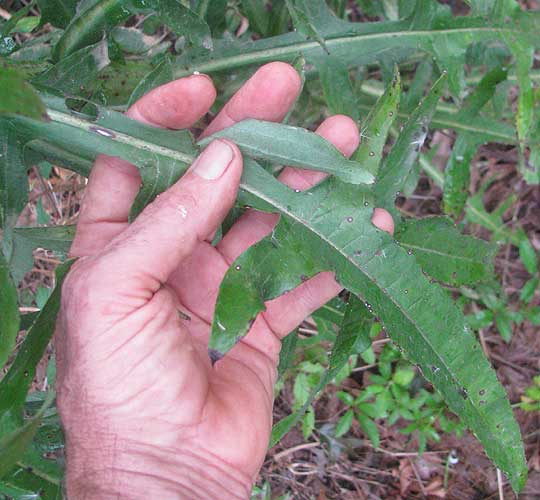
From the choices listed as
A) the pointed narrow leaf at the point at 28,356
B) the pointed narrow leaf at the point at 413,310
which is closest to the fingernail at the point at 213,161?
the pointed narrow leaf at the point at 413,310

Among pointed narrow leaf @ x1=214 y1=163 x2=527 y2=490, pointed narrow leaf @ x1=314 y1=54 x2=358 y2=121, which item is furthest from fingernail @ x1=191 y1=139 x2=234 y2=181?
pointed narrow leaf @ x1=314 y1=54 x2=358 y2=121

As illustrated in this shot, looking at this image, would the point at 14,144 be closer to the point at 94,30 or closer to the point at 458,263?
the point at 94,30

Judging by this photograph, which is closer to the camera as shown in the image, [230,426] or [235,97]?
[230,426]

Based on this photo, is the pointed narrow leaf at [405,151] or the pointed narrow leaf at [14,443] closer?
the pointed narrow leaf at [14,443]

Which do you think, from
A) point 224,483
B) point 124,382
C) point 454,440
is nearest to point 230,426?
point 224,483

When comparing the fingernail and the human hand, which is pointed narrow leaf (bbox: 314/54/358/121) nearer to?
the human hand

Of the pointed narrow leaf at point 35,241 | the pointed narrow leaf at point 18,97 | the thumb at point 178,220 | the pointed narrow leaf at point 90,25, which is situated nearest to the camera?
the pointed narrow leaf at point 18,97

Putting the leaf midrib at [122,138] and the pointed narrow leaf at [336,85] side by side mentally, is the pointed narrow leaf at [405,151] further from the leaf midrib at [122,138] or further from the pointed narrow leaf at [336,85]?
the leaf midrib at [122,138]

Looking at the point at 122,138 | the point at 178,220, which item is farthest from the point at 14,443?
the point at 122,138
